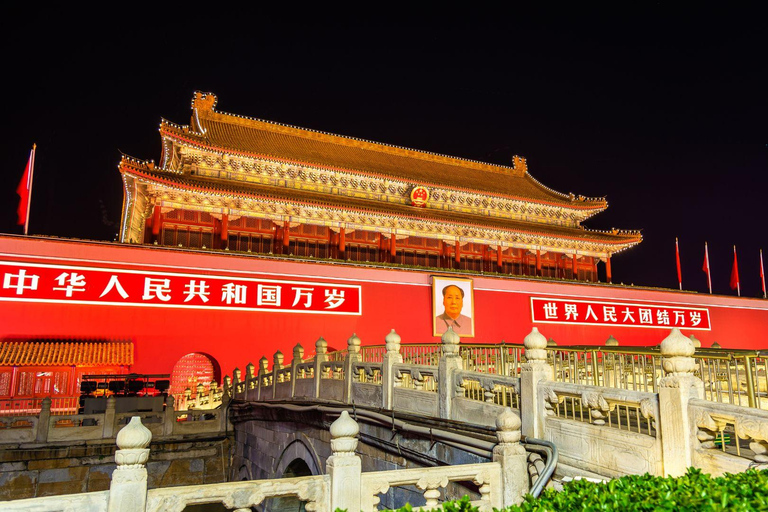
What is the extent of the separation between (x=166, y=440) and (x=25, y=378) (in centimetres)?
395

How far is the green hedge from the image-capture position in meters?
3.06

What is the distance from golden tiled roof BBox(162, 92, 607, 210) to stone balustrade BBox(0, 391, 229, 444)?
1054 cm

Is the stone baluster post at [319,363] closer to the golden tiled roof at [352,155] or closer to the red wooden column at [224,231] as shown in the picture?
the red wooden column at [224,231]

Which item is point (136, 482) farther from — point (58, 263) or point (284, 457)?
point (58, 263)

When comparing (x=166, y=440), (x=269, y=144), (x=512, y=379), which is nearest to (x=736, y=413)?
(x=512, y=379)

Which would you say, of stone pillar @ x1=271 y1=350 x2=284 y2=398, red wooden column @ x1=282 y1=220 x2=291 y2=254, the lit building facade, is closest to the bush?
stone pillar @ x1=271 y1=350 x2=284 y2=398

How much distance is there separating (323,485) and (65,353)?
40.6 feet

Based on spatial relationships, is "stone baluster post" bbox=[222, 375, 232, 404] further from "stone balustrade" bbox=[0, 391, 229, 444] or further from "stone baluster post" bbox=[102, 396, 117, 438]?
"stone baluster post" bbox=[102, 396, 117, 438]

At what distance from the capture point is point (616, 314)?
80.3 feet

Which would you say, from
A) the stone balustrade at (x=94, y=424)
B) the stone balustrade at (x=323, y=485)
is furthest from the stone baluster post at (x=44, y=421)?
the stone balustrade at (x=323, y=485)

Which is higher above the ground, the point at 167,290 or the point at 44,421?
the point at 167,290

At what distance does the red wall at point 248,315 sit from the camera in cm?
1556

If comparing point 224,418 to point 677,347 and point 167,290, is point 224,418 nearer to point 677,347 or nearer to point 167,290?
point 167,290

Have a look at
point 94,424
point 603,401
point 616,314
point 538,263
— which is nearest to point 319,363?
point 603,401
